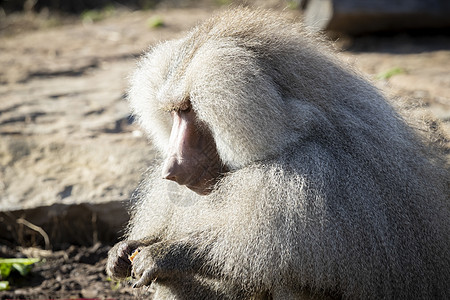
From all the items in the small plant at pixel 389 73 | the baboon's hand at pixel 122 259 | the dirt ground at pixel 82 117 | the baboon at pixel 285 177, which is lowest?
the dirt ground at pixel 82 117

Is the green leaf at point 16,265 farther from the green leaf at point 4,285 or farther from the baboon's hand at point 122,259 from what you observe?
the baboon's hand at point 122,259

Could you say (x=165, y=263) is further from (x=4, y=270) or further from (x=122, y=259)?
(x=4, y=270)

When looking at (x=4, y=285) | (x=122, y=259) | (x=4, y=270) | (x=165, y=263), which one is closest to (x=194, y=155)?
(x=165, y=263)

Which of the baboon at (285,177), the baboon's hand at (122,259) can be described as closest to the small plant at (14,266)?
the baboon's hand at (122,259)

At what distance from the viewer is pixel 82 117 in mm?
5129

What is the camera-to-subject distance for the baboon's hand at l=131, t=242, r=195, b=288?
254cm

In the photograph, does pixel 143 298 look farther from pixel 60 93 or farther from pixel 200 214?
pixel 60 93

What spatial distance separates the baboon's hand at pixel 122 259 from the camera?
295 cm

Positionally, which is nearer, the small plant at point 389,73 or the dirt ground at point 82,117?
the dirt ground at point 82,117

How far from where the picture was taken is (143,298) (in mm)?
3412

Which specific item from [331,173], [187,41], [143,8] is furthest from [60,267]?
[143,8]

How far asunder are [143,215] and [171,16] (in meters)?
6.53

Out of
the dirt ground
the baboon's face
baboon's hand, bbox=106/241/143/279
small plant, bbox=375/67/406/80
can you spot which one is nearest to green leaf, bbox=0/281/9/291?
the dirt ground

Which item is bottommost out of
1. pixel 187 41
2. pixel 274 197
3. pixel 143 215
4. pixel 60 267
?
pixel 60 267
